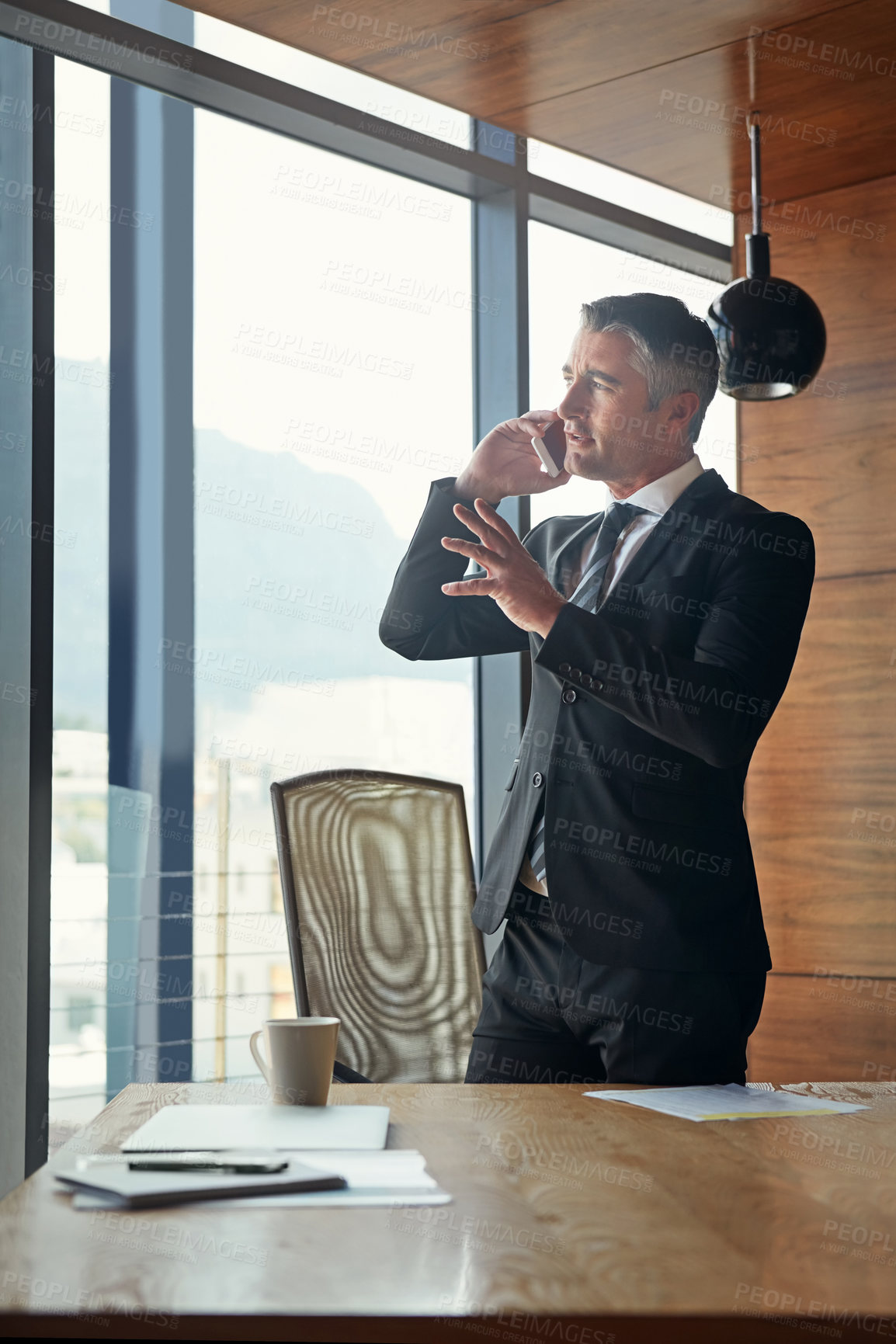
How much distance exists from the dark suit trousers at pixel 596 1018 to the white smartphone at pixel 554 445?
68 cm

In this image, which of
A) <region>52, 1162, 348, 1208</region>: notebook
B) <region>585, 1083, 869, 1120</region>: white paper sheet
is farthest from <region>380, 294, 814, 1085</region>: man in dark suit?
<region>52, 1162, 348, 1208</region>: notebook

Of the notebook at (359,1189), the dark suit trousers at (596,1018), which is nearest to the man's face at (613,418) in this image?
the dark suit trousers at (596,1018)

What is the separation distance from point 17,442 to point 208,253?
30.6 inches

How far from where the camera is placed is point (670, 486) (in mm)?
2018

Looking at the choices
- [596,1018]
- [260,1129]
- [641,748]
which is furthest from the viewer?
[641,748]

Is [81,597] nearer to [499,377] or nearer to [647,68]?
[499,377]

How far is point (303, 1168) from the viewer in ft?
3.46

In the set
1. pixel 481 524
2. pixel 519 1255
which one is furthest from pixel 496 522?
pixel 519 1255

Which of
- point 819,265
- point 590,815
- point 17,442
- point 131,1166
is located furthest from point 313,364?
point 131,1166

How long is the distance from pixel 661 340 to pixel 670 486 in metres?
0.23

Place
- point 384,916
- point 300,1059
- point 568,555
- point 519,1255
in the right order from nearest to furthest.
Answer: point 519,1255, point 300,1059, point 568,555, point 384,916

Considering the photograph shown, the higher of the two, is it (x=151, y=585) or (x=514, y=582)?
(x=151, y=585)

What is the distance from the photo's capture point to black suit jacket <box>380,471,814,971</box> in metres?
1.72

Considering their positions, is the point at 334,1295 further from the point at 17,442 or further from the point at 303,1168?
the point at 17,442
